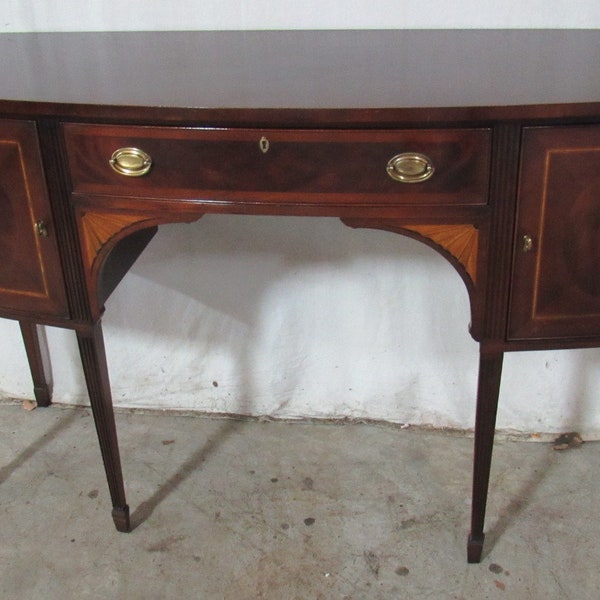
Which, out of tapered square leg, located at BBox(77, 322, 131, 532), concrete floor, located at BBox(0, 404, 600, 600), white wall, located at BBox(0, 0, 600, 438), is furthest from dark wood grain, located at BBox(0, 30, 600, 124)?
concrete floor, located at BBox(0, 404, 600, 600)

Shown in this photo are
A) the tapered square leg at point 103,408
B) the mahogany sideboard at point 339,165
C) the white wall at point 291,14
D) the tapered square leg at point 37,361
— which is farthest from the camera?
the tapered square leg at point 37,361

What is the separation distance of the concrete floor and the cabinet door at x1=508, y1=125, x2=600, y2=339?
48cm

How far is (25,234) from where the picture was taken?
1.20 m

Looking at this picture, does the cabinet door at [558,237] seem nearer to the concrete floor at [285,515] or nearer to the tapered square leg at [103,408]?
the concrete floor at [285,515]

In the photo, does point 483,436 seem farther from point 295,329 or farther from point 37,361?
point 37,361

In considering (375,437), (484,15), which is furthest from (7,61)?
(375,437)

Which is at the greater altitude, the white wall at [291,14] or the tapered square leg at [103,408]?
the white wall at [291,14]

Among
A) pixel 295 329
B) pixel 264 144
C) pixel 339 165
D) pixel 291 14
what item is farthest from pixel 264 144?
pixel 295 329

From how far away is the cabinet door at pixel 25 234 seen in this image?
1.13 metres

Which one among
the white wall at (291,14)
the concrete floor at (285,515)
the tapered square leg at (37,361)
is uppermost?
the white wall at (291,14)

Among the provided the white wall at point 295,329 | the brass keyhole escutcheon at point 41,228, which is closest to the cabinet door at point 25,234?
the brass keyhole escutcheon at point 41,228

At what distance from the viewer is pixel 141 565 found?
4.61ft

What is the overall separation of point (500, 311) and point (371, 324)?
572mm

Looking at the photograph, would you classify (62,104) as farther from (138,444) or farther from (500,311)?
(138,444)
